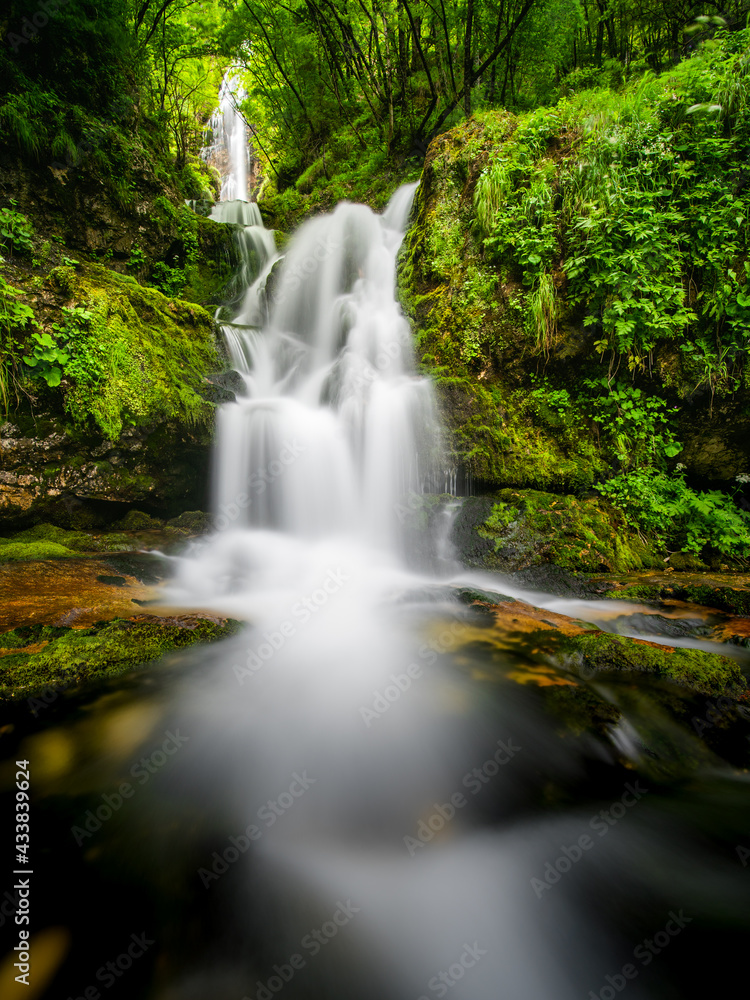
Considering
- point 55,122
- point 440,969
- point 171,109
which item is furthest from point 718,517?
point 171,109

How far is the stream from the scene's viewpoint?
4.24 feet

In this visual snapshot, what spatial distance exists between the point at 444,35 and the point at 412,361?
28.9 feet

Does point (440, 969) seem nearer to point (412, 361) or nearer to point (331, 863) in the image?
point (331, 863)

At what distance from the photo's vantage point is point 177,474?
5473 millimetres

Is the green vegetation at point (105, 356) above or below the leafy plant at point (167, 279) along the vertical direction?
below

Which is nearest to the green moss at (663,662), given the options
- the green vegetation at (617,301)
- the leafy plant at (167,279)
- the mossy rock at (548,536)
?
the mossy rock at (548,536)

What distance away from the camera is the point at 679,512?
4.86 metres

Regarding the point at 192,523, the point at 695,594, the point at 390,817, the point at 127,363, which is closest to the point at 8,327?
the point at 127,363

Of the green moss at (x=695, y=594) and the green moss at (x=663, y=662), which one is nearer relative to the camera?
the green moss at (x=663, y=662)

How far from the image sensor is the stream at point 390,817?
4.24ft

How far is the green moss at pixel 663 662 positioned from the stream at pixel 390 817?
97 millimetres

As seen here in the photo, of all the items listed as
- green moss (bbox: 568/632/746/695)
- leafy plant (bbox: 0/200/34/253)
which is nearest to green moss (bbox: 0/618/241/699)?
green moss (bbox: 568/632/746/695)

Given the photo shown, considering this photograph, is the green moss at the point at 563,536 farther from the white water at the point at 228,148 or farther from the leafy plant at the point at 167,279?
the white water at the point at 228,148

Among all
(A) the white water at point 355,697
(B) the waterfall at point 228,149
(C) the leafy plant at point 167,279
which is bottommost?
(A) the white water at point 355,697
